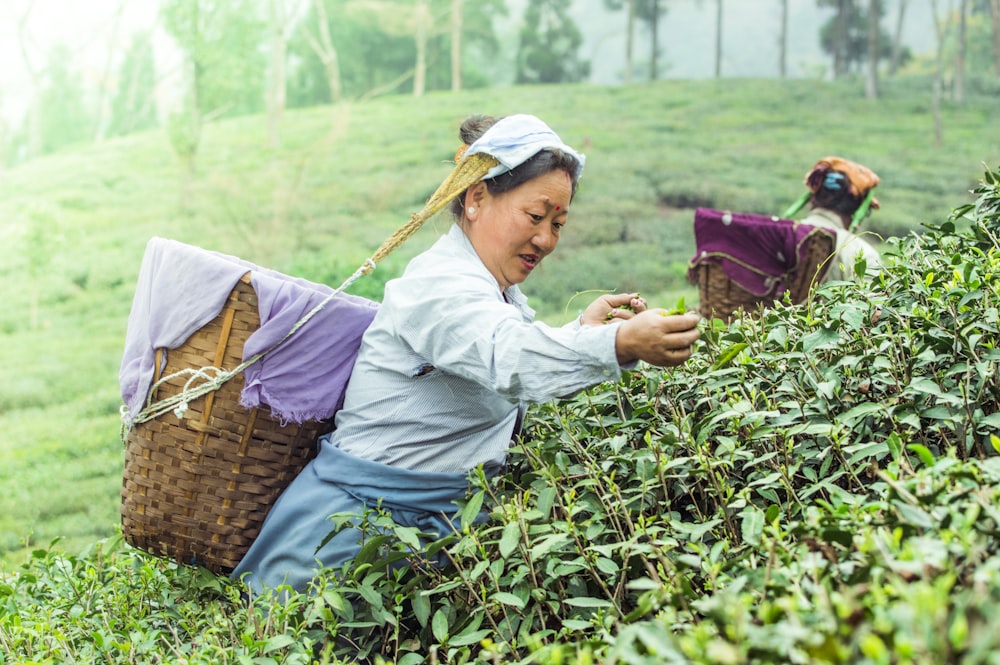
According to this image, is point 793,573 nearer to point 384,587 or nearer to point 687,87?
point 384,587

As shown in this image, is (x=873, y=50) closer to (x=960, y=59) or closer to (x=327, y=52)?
(x=960, y=59)

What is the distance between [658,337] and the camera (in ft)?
4.79

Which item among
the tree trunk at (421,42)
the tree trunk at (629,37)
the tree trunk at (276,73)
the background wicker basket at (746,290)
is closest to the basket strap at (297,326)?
the background wicker basket at (746,290)

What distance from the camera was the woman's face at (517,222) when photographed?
76.2 inches

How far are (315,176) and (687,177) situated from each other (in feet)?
14.2

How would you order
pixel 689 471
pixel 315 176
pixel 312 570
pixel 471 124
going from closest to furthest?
pixel 689 471, pixel 312 570, pixel 471 124, pixel 315 176

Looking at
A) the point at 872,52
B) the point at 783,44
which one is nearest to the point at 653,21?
the point at 783,44

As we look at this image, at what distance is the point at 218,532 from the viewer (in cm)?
192

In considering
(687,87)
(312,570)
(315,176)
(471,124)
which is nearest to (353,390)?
(312,570)

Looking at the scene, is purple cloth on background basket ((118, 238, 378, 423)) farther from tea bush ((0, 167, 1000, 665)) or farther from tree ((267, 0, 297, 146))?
tree ((267, 0, 297, 146))

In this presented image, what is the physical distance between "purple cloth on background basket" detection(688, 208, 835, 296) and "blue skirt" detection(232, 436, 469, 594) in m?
2.23

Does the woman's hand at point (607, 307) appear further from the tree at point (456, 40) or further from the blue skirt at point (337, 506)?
the tree at point (456, 40)

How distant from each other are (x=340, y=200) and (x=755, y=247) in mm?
6835

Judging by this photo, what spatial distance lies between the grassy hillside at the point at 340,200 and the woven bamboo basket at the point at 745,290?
2.58 m
